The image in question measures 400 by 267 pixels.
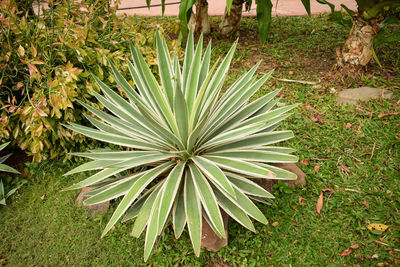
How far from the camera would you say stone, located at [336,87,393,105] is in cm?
250

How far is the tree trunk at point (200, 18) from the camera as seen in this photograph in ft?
11.3

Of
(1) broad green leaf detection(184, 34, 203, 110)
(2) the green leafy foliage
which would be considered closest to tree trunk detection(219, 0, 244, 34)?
(2) the green leafy foliage

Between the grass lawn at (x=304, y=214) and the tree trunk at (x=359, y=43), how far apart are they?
0.18 metres

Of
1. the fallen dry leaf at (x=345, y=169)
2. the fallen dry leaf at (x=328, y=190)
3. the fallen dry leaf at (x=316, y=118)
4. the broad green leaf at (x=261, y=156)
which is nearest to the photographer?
the broad green leaf at (x=261, y=156)

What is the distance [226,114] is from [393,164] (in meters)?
1.27

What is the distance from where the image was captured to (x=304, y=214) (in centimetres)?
183

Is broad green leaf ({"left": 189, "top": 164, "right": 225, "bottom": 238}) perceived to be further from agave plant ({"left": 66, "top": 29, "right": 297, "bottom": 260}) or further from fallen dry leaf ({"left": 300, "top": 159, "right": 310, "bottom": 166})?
fallen dry leaf ({"left": 300, "top": 159, "right": 310, "bottom": 166})

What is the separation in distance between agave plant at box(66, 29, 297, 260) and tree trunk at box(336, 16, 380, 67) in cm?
140

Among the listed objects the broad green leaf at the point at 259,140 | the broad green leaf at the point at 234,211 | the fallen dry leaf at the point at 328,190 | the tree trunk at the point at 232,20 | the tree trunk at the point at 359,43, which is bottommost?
the fallen dry leaf at the point at 328,190

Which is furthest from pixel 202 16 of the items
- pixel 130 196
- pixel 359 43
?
pixel 130 196

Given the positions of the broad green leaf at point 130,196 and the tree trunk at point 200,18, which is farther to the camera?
the tree trunk at point 200,18

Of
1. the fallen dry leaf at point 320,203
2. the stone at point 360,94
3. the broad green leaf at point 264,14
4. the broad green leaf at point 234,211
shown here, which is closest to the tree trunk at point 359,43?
the stone at point 360,94

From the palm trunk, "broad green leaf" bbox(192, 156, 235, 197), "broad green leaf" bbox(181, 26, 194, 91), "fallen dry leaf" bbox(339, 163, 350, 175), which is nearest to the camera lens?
"broad green leaf" bbox(192, 156, 235, 197)

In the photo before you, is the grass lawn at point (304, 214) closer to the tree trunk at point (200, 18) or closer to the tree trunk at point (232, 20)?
the tree trunk at point (232, 20)
